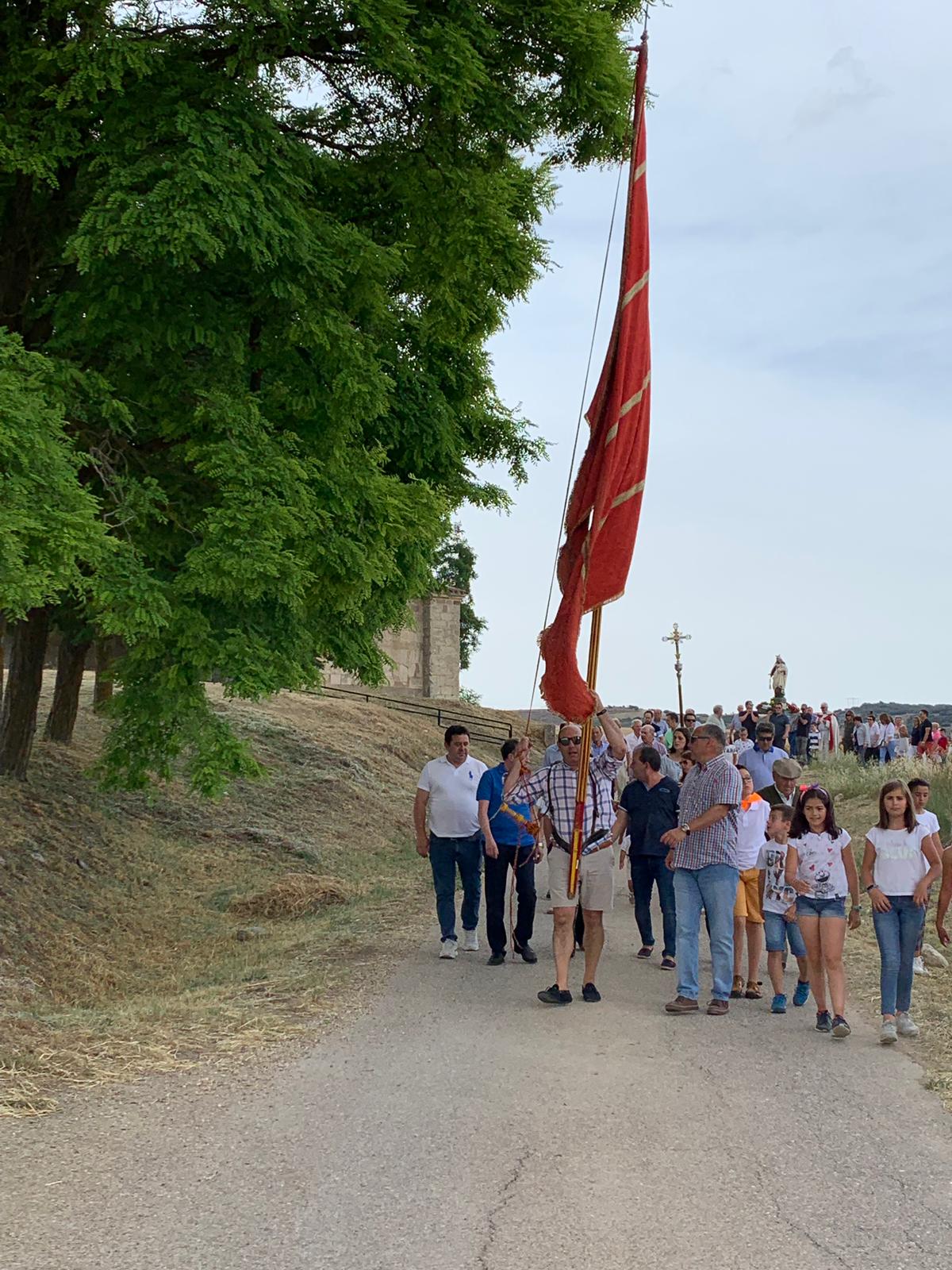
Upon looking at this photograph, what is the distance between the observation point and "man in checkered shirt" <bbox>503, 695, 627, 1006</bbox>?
31.2 ft

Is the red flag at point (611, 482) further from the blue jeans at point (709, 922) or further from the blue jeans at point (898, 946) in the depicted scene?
the blue jeans at point (898, 946)

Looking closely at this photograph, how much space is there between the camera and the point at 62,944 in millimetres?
12531

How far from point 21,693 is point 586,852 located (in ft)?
28.9

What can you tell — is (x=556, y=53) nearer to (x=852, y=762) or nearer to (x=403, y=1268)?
(x=403, y=1268)

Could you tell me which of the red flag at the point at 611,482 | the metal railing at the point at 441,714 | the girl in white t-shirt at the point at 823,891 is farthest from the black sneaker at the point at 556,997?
the metal railing at the point at 441,714

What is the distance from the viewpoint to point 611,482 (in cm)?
1032

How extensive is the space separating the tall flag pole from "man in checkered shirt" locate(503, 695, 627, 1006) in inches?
7.0

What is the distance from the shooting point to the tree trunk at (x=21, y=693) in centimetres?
1600

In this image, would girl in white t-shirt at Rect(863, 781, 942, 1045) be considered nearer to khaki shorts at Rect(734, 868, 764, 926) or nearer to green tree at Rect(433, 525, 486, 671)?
khaki shorts at Rect(734, 868, 764, 926)

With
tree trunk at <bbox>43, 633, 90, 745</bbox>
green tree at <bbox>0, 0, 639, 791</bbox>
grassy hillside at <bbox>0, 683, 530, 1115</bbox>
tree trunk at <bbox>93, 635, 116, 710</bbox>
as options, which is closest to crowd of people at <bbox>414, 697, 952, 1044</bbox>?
grassy hillside at <bbox>0, 683, 530, 1115</bbox>

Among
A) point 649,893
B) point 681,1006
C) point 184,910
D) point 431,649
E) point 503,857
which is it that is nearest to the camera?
point 681,1006

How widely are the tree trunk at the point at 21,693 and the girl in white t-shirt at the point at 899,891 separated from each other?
9.90 metres

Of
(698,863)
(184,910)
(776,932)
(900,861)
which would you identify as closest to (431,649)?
(184,910)

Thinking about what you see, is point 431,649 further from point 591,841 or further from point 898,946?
point 898,946
